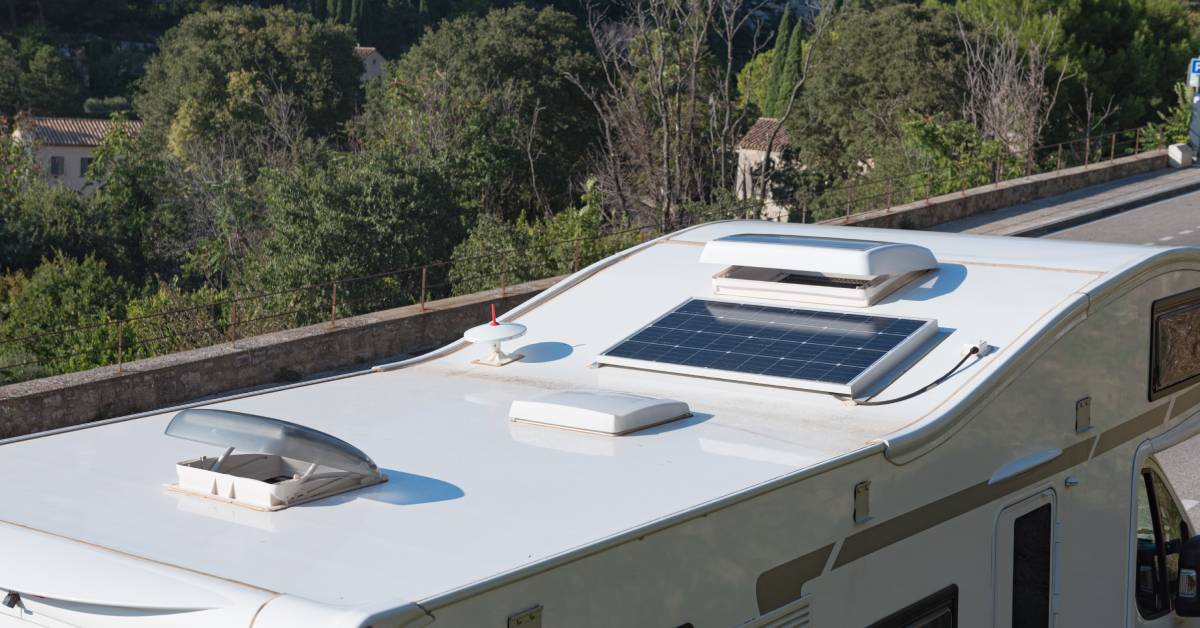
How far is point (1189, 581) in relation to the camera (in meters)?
5.53

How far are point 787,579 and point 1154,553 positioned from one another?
9.01ft

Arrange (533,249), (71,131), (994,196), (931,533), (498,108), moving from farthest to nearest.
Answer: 1. (71,131)
2. (498,108)
3. (994,196)
4. (533,249)
5. (931,533)

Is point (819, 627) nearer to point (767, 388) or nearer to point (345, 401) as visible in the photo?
point (767, 388)

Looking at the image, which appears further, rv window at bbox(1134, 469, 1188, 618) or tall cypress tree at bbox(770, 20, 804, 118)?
tall cypress tree at bbox(770, 20, 804, 118)

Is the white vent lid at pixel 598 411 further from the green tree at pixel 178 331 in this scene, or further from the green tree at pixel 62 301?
the green tree at pixel 62 301

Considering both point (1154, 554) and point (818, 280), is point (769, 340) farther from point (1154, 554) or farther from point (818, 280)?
point (1154, 554)

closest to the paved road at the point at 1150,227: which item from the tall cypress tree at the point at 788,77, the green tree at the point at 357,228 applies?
the green tree at the point at 357,228

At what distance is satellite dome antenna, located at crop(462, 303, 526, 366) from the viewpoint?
555cm

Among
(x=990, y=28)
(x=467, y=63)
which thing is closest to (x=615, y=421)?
(x=990, y=28)

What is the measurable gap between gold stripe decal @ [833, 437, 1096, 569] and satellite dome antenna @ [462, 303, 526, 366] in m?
2.08

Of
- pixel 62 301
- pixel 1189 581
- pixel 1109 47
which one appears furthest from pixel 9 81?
pixel 1189 581

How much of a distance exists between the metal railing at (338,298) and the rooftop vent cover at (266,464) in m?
8.67

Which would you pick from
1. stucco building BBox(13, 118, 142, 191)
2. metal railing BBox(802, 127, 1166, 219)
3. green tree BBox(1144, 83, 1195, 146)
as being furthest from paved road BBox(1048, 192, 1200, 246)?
stucco building BBox(13, 118, 142, 191)

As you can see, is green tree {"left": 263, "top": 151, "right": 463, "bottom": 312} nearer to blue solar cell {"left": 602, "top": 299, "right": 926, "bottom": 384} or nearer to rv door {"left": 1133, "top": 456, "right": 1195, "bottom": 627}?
blue solar cell {"left": 602, "top": 299, "right": 926, "bottom": 384}
